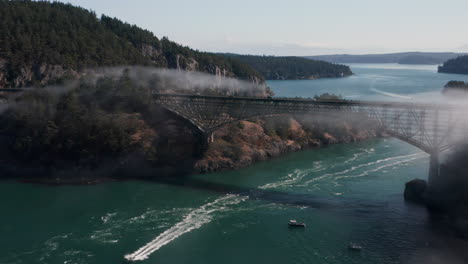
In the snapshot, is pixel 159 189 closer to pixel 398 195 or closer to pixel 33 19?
pixel 398 195

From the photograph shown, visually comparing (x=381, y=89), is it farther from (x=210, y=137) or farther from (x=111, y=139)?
(x=111, y=139)

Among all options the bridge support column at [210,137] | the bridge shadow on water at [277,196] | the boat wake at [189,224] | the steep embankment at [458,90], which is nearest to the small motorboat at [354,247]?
the bridge shadow on water at [277,196]

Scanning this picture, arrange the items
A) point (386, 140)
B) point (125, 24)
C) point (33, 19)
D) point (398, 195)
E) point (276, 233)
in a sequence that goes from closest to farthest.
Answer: point (276, 233) → point (398, 195) → point (386, 140) → point (33, 19) → point (125, 24)

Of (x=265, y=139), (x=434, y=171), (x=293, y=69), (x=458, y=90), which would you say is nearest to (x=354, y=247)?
(x=434, y=171)

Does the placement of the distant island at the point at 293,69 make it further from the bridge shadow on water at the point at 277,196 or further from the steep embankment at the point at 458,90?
the bridge shadow on water at the point at 277,196

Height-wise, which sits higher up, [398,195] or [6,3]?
[6,3]

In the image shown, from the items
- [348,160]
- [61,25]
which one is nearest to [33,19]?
[61,25]
